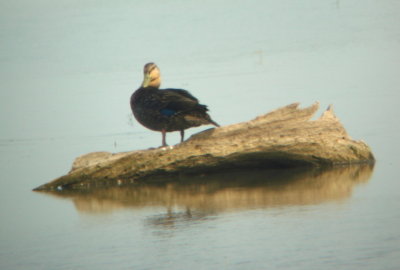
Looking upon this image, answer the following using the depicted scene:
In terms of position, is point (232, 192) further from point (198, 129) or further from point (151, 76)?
point (198, 129)

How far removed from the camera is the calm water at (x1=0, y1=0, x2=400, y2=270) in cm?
699

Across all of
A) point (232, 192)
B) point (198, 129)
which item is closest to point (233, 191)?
point (232, 192)

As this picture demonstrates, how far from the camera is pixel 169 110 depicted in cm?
1052

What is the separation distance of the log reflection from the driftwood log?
0.48 feet

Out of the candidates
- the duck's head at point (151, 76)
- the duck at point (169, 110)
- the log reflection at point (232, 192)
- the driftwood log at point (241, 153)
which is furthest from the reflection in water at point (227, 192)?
the duck's head at point (151, 76)

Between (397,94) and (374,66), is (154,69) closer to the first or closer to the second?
(397,94)

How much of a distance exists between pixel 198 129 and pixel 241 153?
3100 mm

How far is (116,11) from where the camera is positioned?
29125 millimetres

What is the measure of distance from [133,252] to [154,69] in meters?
4.94

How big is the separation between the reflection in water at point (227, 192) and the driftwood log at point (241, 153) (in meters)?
0.15

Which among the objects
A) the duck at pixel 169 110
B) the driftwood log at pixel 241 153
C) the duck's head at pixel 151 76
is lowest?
the driftwood log at pixel 241 153

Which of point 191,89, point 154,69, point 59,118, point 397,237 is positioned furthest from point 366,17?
point 397,237

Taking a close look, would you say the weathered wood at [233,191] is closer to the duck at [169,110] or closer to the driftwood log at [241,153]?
the driftwood log at [241,153]

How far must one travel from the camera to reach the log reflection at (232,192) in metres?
8.38
